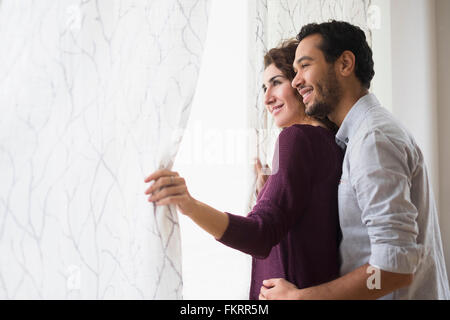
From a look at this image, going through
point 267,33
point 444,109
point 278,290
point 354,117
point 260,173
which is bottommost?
point 278,290

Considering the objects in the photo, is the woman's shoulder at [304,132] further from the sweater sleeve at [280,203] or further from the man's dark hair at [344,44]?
the man's dark hair at [344,44]

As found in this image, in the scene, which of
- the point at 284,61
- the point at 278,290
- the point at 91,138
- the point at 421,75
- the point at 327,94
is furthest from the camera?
the point at 421,75

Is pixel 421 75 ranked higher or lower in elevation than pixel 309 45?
higher

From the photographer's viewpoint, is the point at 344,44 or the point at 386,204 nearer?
the point at 386,204

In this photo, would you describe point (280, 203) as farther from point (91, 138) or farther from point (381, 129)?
point (91, 138)

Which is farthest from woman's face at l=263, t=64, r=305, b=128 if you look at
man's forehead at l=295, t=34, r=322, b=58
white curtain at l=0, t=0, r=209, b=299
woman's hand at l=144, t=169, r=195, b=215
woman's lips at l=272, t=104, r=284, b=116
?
woman's hand at l=144, t=169, r=195, b=215

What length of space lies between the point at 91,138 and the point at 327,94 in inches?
23.4

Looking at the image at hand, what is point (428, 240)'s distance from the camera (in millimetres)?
836

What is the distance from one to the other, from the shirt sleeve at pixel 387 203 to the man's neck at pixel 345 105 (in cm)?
19

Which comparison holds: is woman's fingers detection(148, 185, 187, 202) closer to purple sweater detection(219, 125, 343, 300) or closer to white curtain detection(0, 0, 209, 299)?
white curtain detection(0, 0, 209, 299)

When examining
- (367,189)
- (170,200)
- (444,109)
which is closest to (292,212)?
(367,189)

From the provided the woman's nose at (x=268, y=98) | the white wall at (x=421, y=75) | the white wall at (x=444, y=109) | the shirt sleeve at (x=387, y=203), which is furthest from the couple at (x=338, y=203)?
the white wall at (x=444, y=109)

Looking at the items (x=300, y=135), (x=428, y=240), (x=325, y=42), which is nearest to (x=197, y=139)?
(x=300, y=135)

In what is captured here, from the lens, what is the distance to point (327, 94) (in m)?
0.94
